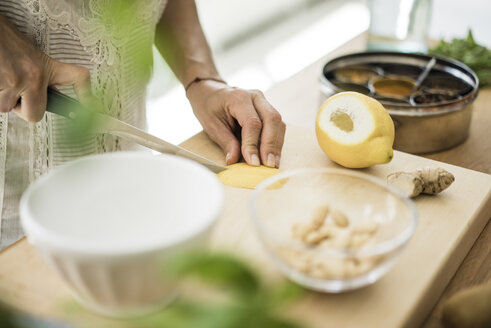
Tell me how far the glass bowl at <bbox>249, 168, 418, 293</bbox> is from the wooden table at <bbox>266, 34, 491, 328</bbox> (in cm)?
15

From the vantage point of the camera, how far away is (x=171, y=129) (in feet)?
8.52

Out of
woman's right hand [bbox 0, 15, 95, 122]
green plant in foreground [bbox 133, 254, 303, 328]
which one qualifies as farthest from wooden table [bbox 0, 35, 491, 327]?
green plant in foreground [bbox 133, 254, 303, 328]

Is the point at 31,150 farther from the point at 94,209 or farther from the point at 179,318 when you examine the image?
the point at 179,318

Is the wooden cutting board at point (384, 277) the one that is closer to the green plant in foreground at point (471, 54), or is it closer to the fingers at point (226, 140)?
A: the fingers at point (226, 140)

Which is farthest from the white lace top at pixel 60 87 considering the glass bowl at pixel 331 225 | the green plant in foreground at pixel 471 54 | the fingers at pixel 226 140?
the green plant in foreground at pixel 471 54

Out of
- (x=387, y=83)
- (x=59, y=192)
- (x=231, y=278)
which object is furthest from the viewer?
(x=387, y=83)

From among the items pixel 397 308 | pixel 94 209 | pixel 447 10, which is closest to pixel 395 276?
pixel 397 308

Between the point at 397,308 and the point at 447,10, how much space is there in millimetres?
4026

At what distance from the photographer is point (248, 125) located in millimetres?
979

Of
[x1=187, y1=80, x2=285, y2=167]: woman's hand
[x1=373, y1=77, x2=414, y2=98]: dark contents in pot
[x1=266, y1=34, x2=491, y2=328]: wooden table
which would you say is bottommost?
[x1=266, y1=34, x2=491, y2=328]: wooden table

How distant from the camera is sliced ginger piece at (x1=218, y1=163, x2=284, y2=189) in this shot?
88cm

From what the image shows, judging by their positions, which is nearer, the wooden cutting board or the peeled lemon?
the wooden cutting board

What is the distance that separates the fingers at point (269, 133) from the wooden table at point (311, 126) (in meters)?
0.13

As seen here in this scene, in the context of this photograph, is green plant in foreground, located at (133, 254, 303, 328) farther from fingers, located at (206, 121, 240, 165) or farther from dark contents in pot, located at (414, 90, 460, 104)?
dark contents in pot, located at (414, 90, 460, 104)
